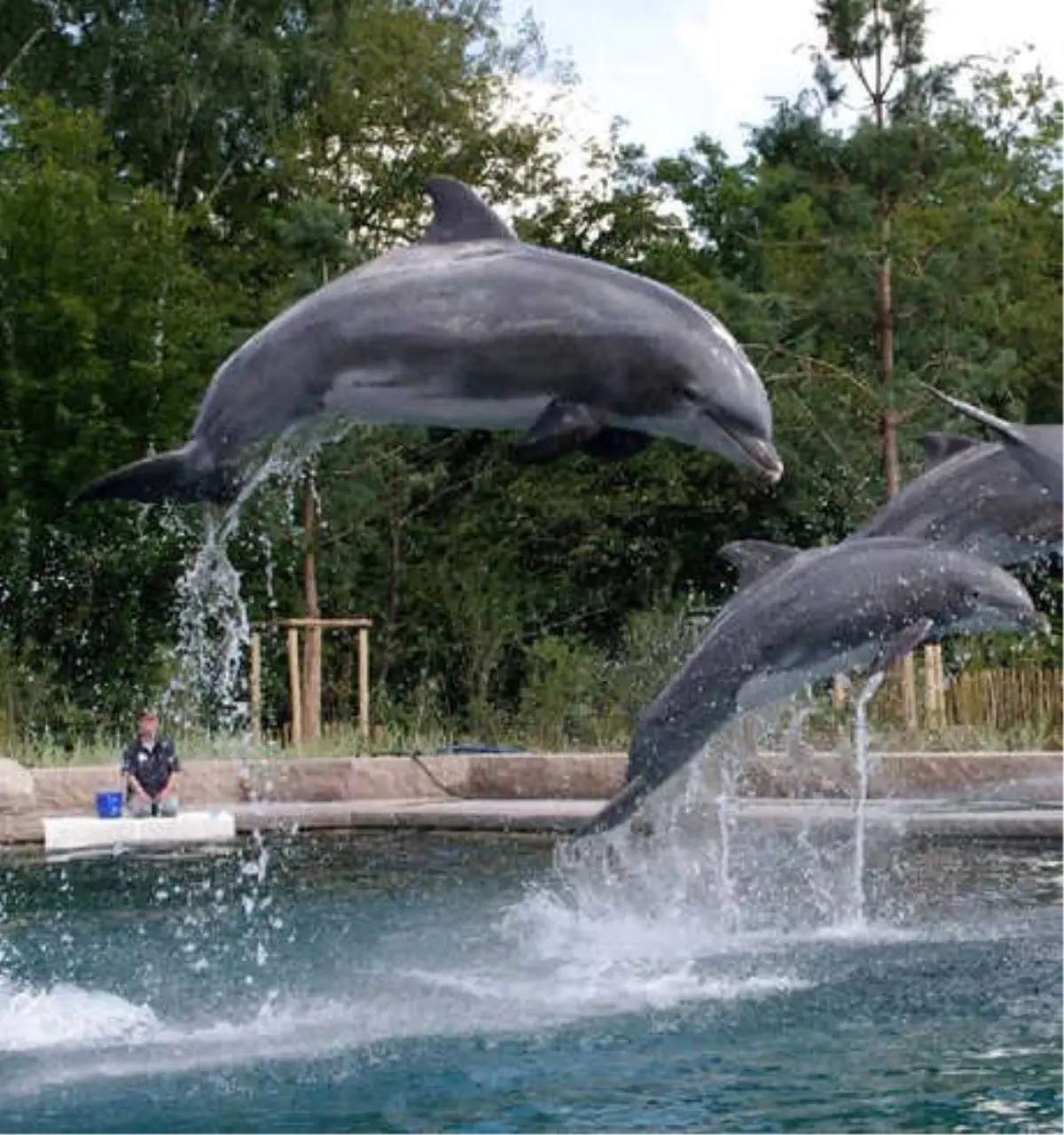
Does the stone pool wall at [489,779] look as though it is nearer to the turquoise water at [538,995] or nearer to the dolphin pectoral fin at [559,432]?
the turquoise water at [538,995]

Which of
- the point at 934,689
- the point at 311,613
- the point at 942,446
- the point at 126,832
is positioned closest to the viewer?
the point at 942,446

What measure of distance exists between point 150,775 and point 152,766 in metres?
0.06

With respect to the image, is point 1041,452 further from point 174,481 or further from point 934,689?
point 934,689

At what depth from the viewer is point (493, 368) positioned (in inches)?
232

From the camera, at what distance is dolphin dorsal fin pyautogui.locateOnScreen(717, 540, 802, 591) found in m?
9.27

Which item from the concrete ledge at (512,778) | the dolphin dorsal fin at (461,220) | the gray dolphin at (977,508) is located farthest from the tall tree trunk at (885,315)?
the dolphin dorsal fin at (461,220)

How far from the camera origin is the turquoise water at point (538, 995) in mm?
6551

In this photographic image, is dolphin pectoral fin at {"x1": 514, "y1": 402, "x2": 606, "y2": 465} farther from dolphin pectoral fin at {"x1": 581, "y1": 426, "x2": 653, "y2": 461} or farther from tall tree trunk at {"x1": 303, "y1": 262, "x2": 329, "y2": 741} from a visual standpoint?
tall tree trunk at {"x1": 303, "y1": 262, "x2": 329, "y2": 741}

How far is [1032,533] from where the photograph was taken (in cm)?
888

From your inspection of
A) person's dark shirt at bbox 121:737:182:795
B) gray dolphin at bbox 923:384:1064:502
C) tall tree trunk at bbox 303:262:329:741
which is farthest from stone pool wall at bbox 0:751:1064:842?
gray dolphin at bbox 923:384:1064:502

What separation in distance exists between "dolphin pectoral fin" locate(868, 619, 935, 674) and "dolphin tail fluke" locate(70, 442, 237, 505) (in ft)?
11.3

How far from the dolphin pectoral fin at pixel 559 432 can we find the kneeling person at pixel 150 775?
9.43m

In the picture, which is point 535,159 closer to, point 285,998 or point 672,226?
point 672,226

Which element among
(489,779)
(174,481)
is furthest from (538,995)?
(489,779)
